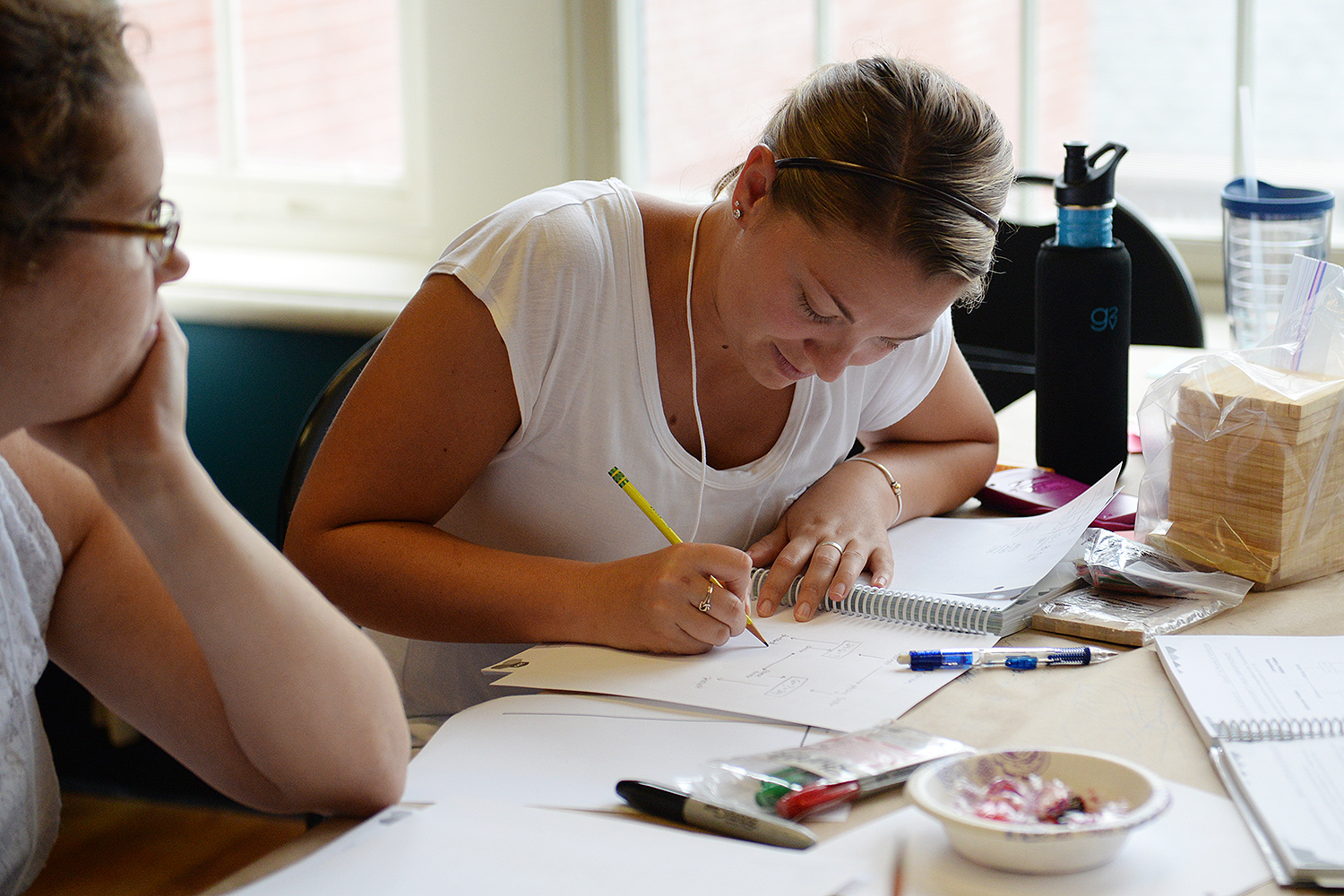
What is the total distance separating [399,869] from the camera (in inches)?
26.9

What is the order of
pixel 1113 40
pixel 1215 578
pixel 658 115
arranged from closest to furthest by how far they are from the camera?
1. pixel 1215 578
2. pixel 1113 40
3. pixel 658 115

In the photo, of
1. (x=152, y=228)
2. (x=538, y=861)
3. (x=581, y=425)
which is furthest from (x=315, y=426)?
(x=538, y=861)

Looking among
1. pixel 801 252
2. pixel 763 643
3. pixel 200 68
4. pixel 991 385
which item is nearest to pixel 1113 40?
pixel 991 385

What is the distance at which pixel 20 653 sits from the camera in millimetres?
873

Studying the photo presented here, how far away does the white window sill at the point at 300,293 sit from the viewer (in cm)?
252

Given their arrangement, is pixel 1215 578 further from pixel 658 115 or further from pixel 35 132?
pixel 658 115

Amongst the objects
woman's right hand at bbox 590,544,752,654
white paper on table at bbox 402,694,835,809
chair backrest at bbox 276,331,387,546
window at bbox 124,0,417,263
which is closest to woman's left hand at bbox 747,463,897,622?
woman's right hand at bbox 590,544,752,654

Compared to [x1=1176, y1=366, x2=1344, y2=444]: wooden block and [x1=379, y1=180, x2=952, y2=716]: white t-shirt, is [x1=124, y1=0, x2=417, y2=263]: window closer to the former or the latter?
[x1=379, y1=180, x2=952, y2=716]: white t-shirt

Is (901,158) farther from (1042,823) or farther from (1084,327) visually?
(1042,823)

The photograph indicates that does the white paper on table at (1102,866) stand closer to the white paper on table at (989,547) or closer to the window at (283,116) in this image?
the white paper on table at (989,547)

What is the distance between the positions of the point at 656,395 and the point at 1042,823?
0.62 metres

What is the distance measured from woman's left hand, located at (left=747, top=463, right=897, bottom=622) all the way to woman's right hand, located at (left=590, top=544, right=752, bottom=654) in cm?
11

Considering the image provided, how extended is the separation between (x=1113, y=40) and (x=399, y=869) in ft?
6.76

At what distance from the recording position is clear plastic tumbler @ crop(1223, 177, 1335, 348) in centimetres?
165
